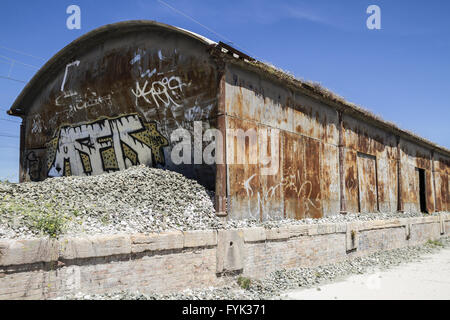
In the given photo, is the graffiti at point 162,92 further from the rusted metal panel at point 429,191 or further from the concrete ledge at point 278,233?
the rusted metal panel at point 429,191

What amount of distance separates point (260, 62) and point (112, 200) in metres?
5.20

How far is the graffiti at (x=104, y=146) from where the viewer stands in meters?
11.1

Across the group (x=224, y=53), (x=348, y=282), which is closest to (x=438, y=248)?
(x=348, y=282)

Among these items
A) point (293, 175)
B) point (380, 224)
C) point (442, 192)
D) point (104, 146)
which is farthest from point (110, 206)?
point (442, 192)

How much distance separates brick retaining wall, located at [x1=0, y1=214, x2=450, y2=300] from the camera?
4.96 meters

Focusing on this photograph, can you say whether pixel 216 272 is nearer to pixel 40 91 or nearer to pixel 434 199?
pixel 40 91

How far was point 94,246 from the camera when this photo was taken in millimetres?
5609

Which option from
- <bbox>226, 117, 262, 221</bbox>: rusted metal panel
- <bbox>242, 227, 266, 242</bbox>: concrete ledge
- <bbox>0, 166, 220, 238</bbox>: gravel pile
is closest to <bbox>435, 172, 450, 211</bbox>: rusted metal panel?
<bbox>226, 117, 262, 221</bbox>: rusted metal panel

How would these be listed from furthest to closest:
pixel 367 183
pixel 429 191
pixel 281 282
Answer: pixel 429 191 → pixel 367 183 → pixel 281 282

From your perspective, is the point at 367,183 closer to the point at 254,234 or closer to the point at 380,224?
the point at 380,224

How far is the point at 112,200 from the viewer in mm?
7512

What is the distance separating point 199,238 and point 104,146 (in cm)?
660

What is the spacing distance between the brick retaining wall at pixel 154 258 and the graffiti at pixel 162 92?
440cm

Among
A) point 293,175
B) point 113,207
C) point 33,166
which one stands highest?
point 33,166
